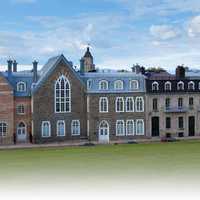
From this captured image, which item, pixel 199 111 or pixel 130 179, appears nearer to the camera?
pixel 130 179

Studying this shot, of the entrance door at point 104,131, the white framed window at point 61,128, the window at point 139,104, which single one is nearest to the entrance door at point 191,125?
the window at point 139,104

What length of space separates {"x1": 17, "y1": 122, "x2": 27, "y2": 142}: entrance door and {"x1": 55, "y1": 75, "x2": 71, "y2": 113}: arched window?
467 cm

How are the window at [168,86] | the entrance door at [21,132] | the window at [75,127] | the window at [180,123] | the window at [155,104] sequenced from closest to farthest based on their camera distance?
the entrance door at [21,132] < the window at [75,127] < the window at [155,104] < the window at [168,86] < the window at [180,123]

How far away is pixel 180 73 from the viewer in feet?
233

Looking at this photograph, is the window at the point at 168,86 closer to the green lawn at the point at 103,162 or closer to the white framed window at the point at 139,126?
the white framed window at the point at 139,126

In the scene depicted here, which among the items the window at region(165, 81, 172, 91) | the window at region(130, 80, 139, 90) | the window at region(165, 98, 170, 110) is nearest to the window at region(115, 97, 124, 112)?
the window at region(130, 80, 139, 90)

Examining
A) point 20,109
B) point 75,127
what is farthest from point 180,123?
point 20,109

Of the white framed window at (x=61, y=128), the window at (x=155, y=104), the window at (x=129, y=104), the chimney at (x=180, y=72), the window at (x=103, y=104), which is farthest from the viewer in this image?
the chimney at (x=180, y=72)

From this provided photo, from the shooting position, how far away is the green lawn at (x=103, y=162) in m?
35.0

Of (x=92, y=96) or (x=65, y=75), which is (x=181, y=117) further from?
(x=65, y=75)

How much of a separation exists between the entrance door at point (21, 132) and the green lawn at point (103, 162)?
945 cm

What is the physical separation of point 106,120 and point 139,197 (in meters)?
42.5

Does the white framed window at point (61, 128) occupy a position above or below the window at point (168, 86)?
below

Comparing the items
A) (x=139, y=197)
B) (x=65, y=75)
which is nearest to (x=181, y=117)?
(x=65, y=75)
